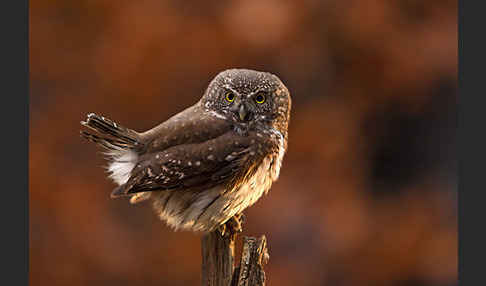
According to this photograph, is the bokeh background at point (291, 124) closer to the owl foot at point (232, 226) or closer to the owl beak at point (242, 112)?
the owl foot at point (232, 226)

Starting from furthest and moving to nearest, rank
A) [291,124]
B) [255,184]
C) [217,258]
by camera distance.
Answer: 1. [291,124]
2. [217,258]
3. [255,184]

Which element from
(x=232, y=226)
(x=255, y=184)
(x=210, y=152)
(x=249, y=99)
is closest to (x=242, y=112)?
(x=249, y=99)

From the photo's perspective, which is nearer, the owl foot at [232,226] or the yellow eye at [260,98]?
the yellow eye at [260,98]

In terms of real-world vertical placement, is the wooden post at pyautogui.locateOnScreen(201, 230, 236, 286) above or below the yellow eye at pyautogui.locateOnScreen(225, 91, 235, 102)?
below

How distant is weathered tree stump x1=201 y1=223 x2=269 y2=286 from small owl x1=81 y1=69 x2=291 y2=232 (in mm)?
113

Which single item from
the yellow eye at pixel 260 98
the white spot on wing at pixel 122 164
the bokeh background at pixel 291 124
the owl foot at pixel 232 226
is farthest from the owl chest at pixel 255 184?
the bokeh background at pixel 291 124

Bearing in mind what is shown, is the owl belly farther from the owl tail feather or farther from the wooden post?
the owl tail feather

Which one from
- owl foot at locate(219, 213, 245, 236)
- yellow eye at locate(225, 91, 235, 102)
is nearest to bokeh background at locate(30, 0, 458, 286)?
owl foot at locate(219, 213, 245, 236)

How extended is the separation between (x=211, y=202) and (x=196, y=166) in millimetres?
202

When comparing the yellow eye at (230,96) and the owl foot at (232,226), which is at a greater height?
the yellow eye at (230,96)

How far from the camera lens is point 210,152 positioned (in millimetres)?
2715

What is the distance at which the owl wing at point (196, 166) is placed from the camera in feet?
8.86

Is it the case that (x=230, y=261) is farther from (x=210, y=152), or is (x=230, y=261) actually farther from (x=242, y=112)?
(x=242, y=112)

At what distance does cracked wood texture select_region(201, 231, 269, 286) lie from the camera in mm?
2822
